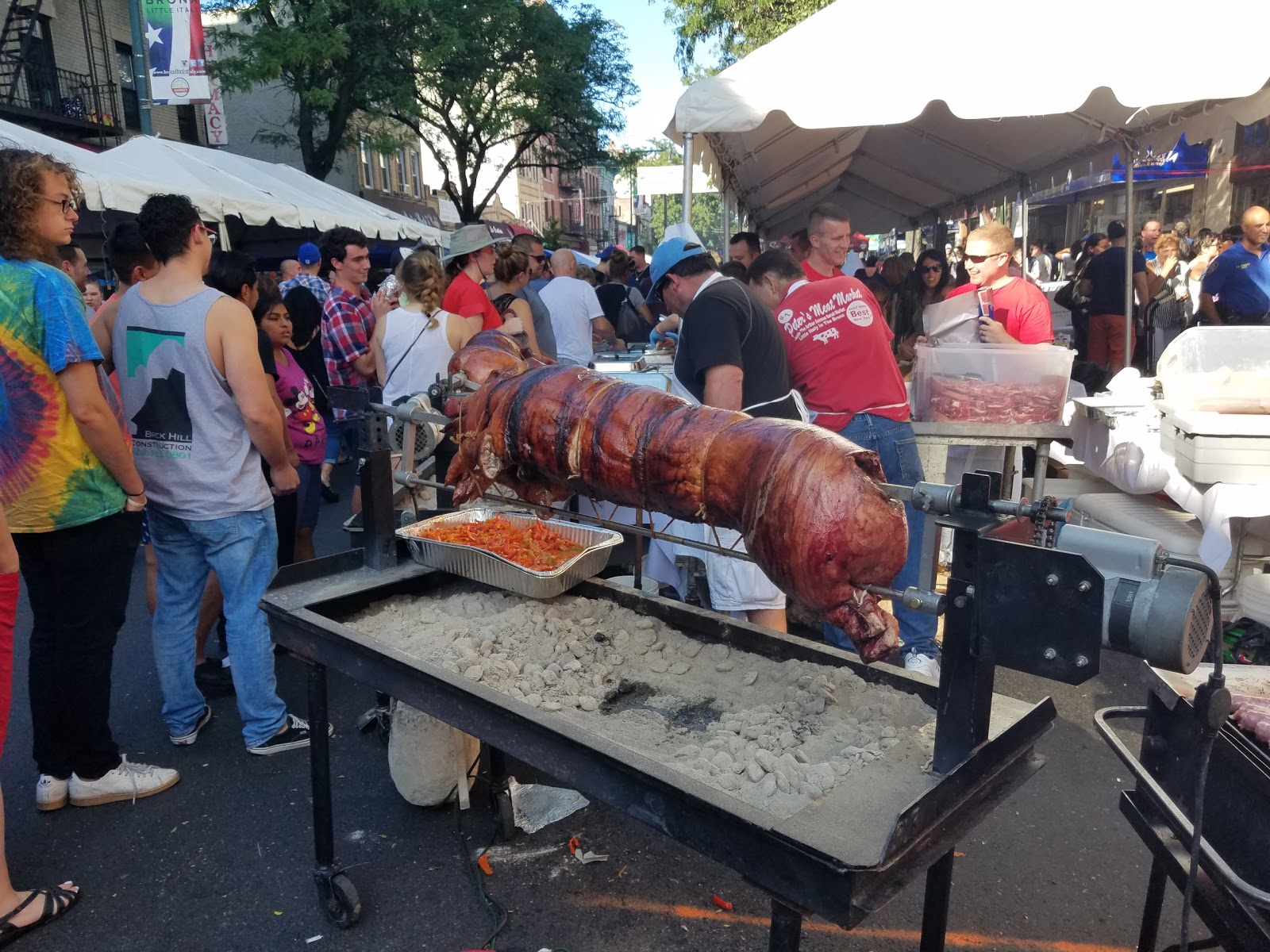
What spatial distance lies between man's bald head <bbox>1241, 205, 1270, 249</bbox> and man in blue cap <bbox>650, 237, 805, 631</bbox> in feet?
19.8

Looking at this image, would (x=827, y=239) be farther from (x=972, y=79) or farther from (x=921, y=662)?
(x=921, y=662)

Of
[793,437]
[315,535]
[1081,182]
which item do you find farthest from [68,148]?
[1081,182]

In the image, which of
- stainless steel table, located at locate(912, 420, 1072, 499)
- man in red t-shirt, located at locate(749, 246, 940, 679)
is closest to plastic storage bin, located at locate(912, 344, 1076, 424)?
stainless steel table, located at locate(912, 420, 1072, 499)

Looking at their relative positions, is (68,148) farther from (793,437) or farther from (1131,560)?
(1131,560)

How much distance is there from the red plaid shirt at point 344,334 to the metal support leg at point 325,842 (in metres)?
3.47

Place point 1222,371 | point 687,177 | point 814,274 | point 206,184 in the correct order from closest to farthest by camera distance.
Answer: point 1222,371 → point 814,274 → point 687,177 → point 206,184

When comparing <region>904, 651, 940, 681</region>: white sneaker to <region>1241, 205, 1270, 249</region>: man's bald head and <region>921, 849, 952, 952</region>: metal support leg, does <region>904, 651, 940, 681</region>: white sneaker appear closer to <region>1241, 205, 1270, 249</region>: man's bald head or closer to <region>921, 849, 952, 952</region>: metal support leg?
<region>921, 849, 952, 952</region>: metal support leg

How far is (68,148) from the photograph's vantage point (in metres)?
8.72

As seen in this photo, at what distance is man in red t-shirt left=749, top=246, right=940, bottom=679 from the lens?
4.04 metres

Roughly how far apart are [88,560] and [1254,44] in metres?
5.87

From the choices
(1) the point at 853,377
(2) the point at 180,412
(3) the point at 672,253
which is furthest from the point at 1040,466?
(2) the point at 180,412

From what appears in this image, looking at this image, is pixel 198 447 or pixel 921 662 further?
pixel 921 662

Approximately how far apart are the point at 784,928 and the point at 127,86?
2482 cm

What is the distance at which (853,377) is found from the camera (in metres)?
4.08
